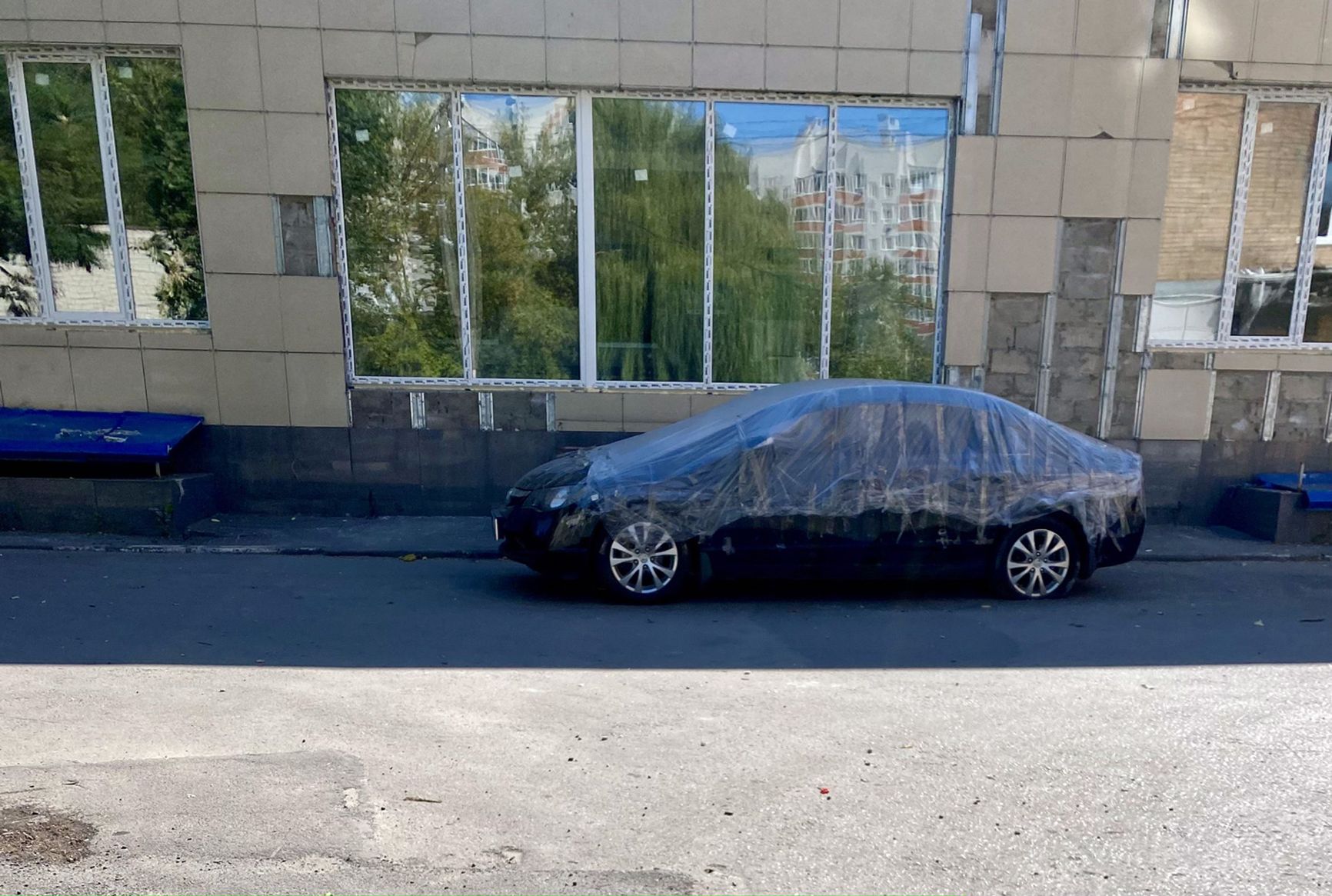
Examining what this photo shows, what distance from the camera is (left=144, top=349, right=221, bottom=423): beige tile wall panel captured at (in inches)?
340

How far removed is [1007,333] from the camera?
29.2 feet

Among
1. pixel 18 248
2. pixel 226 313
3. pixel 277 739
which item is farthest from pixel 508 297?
pixel 277 739

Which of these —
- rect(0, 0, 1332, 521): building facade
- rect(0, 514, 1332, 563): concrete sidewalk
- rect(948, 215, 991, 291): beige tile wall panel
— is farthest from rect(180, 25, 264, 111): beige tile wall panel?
rect(948, 215, 991, 291): beige tile wall panel

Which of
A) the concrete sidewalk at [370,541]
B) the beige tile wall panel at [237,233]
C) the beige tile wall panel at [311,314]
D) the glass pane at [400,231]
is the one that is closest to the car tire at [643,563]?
the concrete sidewalk at [370,541]

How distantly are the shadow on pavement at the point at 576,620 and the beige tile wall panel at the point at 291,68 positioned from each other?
450 cm

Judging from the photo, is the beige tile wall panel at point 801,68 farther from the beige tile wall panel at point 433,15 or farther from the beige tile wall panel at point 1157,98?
the beige tile wall panel at point 1157,98

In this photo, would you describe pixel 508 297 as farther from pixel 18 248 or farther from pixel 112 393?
pixel 18 248

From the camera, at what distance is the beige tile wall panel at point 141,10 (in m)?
8.04

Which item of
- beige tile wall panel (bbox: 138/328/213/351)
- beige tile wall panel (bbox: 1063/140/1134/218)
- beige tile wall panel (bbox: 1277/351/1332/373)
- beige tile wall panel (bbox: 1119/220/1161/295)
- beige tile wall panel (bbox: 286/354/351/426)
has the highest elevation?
beige tile wall panel (bbox: 1063/140/1134/218)

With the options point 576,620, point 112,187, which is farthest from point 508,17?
point 576,620

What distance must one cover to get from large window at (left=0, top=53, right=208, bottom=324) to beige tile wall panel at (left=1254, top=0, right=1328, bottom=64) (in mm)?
10916

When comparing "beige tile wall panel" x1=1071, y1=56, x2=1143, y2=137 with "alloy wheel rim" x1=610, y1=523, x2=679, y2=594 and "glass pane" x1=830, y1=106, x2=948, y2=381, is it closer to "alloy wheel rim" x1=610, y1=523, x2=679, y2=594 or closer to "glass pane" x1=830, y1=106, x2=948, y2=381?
"glass pane" x1=830, y1=106, x2=948, y2=381

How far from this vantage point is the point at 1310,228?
9031 mm

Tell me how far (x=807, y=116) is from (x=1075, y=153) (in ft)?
9.09
